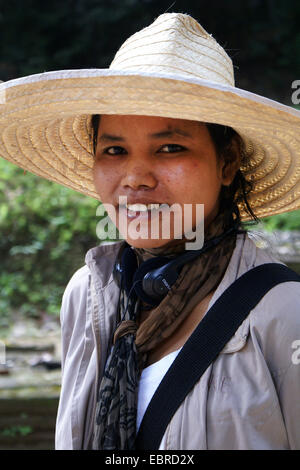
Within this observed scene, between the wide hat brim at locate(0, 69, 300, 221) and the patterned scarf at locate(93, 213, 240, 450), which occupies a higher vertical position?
the wide hat brim at locate(0, 69, 300, 221)

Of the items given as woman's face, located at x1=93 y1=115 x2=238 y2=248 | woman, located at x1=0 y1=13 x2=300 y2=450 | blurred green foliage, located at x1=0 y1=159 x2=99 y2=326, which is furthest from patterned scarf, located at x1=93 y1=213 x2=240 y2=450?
blurred green foliage, located at x1=0 y1=159 x2=99 y2=326

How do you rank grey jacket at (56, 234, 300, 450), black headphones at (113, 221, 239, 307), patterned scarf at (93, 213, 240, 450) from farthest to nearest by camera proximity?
black headphones at (113, 221, 239, 307) → patterned scarf at (93, 213, 240, 450) → grey jacket at (56, 234, 300, 450)

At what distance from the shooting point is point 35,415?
10.9ft

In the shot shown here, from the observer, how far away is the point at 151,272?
162 centimetres

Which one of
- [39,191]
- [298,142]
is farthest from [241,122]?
[39,191]

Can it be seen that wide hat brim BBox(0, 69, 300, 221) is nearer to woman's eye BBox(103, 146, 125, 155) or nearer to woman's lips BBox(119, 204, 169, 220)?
woman's eye BBox(103, 146, 125, 155)

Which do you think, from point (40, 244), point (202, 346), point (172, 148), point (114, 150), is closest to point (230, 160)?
point (172, 148)

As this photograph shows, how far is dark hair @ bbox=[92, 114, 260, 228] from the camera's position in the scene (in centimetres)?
161

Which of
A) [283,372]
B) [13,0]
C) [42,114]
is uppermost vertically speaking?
[13,0]

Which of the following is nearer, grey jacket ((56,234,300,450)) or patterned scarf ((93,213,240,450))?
grey jacket ((56,234,300,450))

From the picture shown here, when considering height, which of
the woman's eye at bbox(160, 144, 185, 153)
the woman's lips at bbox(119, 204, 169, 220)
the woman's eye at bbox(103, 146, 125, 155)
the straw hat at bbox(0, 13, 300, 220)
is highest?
the straw hat at bbox(0, 13, 300, 220)

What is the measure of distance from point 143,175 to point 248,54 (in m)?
10.5

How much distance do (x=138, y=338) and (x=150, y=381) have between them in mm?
124

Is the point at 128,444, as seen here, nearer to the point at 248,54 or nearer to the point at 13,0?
the point at 13,0
